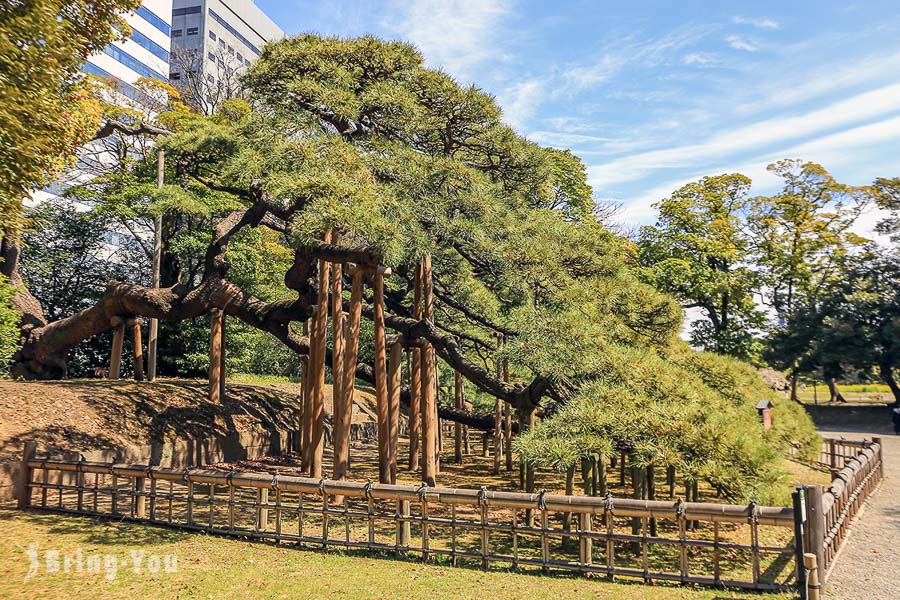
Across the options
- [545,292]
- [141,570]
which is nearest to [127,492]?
[141,570]

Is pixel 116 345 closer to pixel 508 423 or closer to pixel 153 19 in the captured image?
pixel 508 423

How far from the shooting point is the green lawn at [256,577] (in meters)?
4.82

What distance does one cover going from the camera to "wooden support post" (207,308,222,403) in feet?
41.2

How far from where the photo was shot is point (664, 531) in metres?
7.81

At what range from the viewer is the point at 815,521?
4918 mm

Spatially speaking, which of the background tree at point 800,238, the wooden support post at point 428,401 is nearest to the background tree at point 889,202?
the background tree at point 800,238

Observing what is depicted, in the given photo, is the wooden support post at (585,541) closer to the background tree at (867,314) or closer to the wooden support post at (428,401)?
the wooden support post at (428,401)

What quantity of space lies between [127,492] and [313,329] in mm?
3645

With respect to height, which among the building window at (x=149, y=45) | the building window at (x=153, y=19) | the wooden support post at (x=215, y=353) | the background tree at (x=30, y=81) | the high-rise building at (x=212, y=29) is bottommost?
the wooden support post at (x=215, y=353)

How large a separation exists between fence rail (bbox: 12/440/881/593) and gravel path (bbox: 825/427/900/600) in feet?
0.59

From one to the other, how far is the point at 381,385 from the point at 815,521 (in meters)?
5.47

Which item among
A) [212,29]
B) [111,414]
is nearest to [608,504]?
[111,414]

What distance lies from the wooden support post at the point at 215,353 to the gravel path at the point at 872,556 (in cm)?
1153

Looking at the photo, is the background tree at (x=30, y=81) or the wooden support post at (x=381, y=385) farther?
the wooden support post at (x=381, y=385)
